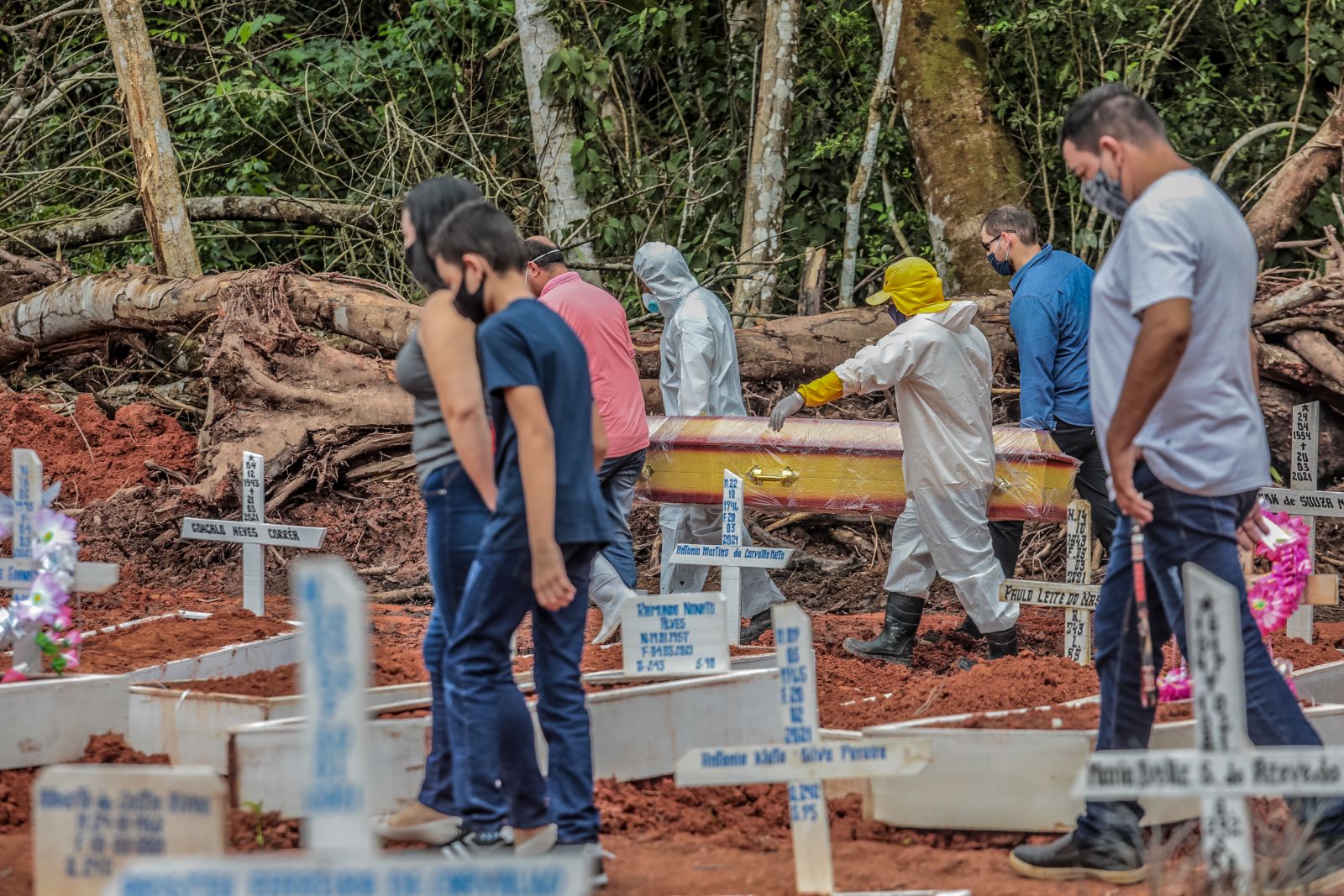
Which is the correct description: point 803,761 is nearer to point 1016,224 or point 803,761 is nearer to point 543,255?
point 543,255

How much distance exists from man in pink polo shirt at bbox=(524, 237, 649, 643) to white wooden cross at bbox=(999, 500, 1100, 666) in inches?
63.4

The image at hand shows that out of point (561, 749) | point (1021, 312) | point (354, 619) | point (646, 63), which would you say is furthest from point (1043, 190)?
point (354, 619)

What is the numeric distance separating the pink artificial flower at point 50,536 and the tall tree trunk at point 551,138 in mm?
6608

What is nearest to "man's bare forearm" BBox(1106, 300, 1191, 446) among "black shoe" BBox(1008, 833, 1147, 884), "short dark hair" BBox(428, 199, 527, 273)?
"black shoe" BBox(1008, 833, 1147, 884)

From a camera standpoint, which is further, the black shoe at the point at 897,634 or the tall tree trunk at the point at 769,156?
the tall tree trunk at the point at 769,156

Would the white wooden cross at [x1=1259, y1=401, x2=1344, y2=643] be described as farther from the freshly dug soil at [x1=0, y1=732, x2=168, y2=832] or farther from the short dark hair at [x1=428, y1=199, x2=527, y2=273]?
the freshly dug soil at [x1=0, y1=732, x2=168, y2=832]

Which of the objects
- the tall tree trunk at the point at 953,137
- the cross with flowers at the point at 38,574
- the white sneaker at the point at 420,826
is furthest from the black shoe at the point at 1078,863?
the tall tree trunk at the point at 953,137

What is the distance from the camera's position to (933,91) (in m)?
10.3

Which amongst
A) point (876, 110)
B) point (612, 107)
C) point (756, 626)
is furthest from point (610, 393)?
point (612, 107)

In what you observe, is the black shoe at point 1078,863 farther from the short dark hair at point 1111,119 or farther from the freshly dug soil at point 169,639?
the freshly dug soil at point 169,639

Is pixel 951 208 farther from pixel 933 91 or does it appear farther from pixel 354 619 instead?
pixel 354 619

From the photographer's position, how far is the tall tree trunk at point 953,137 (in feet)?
32.7

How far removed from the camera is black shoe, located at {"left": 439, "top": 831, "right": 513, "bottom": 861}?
3459 mm

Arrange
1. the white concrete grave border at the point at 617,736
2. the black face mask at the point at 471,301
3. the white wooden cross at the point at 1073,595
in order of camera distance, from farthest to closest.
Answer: the white wooden cross at the point at 1073,595
the white concrete grave border at the point at 617,736
the black face mask at the point at 471,301
